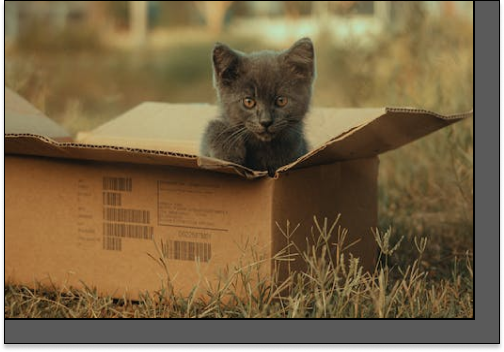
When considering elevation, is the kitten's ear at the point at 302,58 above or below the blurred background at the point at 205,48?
below

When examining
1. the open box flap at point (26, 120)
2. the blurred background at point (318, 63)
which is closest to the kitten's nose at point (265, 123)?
the open box flap at point (26, 120)

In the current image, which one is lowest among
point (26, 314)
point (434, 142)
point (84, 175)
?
point (26, 314)

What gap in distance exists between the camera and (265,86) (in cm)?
271

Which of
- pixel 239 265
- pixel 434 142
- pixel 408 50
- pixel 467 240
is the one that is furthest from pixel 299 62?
pixel 408 50

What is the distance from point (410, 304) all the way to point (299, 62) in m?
1.01

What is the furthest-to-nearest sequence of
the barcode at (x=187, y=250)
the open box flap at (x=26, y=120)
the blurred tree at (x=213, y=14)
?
the blurred tree at (x=213, y=14) → the open box flap at (x=26, y=120) → the barcode at (x=187, y=250)

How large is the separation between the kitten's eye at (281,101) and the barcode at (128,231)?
2.23 ft

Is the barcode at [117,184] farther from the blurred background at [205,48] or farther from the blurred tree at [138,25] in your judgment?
the blurred tree at [138,25]

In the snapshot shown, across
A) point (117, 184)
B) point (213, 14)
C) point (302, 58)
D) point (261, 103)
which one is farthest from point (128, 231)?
point (213, 14)

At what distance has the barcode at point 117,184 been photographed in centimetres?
269

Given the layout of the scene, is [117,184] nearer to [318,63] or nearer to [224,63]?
[224,63]

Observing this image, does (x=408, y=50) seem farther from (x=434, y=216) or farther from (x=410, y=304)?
(x=410, y=304)

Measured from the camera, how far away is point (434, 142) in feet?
14.4

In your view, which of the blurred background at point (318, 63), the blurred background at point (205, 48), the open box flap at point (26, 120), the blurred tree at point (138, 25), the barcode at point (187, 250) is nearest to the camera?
the barcode at point (187, 250)
